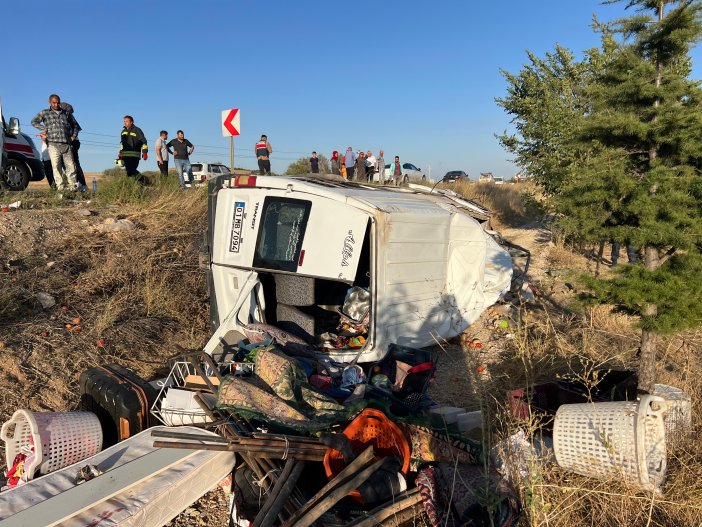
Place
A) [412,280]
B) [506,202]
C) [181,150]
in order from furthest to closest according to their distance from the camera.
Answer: [506,202]
[181,150]
[412,280]

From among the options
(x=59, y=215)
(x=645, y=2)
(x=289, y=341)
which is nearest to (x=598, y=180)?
(x=645, y=2)

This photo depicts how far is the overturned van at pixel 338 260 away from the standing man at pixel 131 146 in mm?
6477

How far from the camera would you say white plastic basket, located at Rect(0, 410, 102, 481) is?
140 inches

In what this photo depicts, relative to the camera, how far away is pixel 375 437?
3484 mm

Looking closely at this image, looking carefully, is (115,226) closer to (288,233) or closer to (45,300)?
(45,300)

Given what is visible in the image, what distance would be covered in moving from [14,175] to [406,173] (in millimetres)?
20820

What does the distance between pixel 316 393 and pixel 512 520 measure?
1.83m

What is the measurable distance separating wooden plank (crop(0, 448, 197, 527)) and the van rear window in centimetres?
244

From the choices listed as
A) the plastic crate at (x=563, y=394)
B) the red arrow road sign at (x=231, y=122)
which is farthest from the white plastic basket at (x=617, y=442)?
the red arrow road sign at (x=231, y=122)

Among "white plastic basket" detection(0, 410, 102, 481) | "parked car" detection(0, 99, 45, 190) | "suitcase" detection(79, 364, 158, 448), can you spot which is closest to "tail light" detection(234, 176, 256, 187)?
"suitcase" detection(79, 364, 158, 448)

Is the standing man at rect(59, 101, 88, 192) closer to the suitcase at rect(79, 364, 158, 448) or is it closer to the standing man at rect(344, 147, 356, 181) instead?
the suitcase at rect(79, 364, 158, 448)

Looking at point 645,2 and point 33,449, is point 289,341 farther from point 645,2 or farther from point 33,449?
point 645,2

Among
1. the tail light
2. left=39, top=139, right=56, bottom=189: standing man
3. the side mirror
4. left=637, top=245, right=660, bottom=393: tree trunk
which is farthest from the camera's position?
left=39, top=139, right=56, bottom=189: standing man

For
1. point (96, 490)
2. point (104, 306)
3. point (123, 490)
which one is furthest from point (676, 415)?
point (104, 306)
